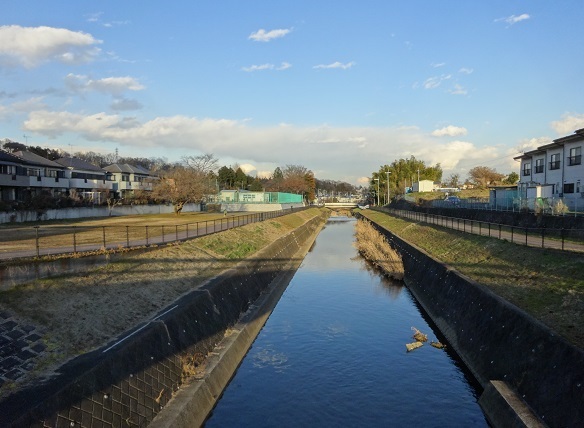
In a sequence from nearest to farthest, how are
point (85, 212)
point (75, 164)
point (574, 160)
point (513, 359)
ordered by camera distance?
point (513, 359) → point (574, 160) → point (85, 212) → point (75, 164)

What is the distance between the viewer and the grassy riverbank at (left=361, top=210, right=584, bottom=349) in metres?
11.4

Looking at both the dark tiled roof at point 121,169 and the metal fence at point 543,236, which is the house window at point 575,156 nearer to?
the metal fence at point 543,236

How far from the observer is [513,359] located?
35.6 ft

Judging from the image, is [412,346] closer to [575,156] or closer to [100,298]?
[100,298]

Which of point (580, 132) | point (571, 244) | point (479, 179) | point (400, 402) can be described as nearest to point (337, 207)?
point (479, 179)

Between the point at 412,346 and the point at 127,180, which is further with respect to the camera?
the point at 127,180

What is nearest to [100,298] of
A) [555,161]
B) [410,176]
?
[555,161]

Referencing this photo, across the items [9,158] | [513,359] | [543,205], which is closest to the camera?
[513,359]

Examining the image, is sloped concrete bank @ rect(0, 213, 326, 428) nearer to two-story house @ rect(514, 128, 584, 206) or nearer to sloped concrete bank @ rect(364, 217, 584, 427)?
sloped concrete bank @ rect(364, 217, 584, 427)

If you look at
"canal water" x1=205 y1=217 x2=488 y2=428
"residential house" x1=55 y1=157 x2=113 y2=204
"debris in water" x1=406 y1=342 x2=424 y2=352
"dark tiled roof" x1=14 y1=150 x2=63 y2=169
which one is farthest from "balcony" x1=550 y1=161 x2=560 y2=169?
"dark tiled roof" x1=14 y1=150 x2=63 y2=169

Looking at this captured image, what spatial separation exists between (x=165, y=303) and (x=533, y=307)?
1117 centimetres

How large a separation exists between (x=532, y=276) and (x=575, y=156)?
2591 centimetres

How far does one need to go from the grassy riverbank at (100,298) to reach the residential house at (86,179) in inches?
1950

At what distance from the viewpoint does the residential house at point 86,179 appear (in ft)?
216
